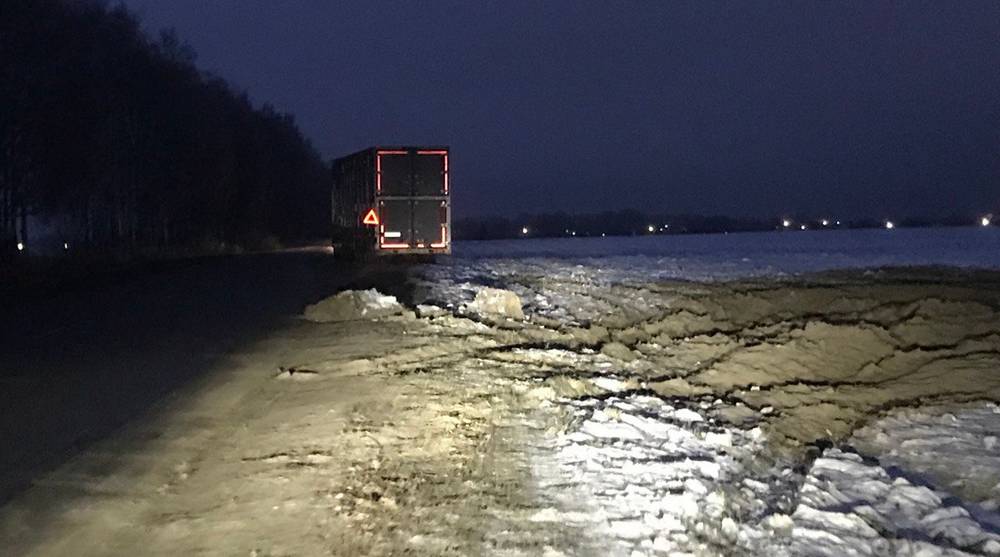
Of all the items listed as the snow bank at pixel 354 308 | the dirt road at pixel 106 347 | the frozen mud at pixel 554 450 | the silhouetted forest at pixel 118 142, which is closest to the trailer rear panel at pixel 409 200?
the dirt road at pixel 106 347

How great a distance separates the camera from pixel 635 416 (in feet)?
38.1

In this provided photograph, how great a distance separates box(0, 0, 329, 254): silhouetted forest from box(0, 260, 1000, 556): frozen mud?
2691 cm

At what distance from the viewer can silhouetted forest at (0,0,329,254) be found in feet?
134

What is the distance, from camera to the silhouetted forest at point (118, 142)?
41.0 metres

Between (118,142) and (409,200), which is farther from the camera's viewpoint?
(118,142)

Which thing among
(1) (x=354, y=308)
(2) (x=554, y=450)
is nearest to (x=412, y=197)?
(1) (x=354, y=308)

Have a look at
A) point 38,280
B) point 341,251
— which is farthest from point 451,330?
point 341,251

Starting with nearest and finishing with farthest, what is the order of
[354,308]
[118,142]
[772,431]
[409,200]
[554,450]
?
[554,450]
[772,431]
[354,308]
[409,200]
[118,142]

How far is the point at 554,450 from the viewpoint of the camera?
32.0 feet

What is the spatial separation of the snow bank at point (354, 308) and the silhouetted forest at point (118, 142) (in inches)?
905

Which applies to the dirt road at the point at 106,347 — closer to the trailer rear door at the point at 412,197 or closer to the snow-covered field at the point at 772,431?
the trailer rear door at the point at 412,197

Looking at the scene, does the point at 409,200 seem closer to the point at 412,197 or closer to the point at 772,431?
the point at 412,197

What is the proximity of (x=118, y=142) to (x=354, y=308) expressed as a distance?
4096cm

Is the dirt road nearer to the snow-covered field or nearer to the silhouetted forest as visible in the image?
the snow-covered field
